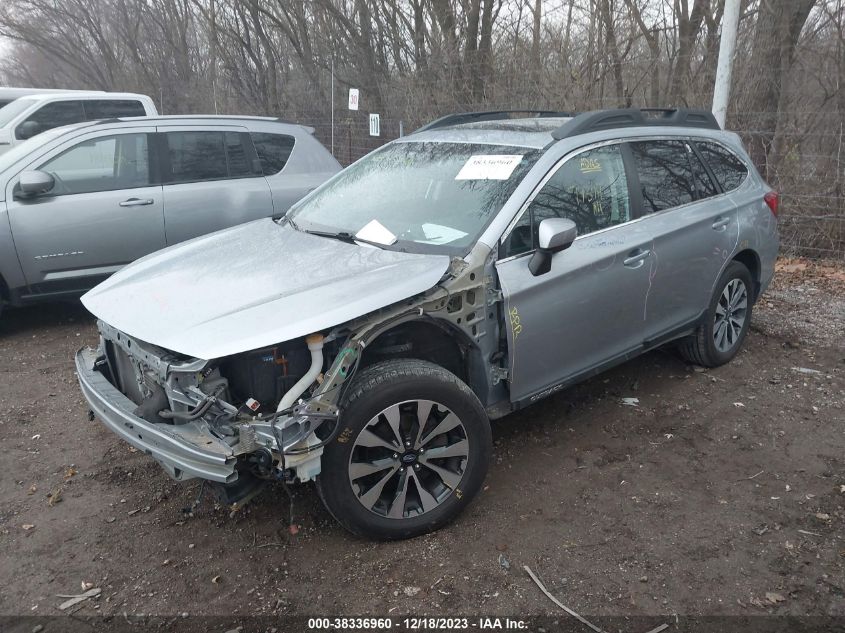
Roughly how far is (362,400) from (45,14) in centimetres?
2998

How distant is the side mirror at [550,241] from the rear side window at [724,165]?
189cm

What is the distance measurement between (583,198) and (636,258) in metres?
0.49

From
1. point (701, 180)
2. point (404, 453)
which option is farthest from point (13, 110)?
point (404, 453)

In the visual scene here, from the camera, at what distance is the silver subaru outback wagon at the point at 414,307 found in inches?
111

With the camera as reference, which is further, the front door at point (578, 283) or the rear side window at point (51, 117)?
the rear side window at point (51, 117)

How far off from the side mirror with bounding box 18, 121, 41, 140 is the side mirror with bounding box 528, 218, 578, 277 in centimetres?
935

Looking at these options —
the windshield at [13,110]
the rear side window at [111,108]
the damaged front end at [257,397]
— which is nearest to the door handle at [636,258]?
the damaged front end at [257,397]

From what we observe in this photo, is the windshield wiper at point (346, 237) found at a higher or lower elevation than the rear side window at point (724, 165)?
lower

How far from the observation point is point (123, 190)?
6207mm

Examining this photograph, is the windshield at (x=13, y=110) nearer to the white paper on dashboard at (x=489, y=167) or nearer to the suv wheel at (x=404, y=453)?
the white paper on dashboard at (x=489, y=167)

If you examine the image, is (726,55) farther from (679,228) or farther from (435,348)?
(435,348)

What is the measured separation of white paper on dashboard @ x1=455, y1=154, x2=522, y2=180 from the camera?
3705 millimetres

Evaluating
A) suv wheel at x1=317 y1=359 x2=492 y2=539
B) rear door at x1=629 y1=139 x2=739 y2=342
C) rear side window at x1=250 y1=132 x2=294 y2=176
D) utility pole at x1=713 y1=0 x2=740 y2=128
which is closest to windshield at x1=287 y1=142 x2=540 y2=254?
suv wheel at x1=317 y1=359 x2=492 y2=539

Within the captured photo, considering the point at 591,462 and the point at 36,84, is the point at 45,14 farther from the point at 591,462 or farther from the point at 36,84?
the point at 591,462
